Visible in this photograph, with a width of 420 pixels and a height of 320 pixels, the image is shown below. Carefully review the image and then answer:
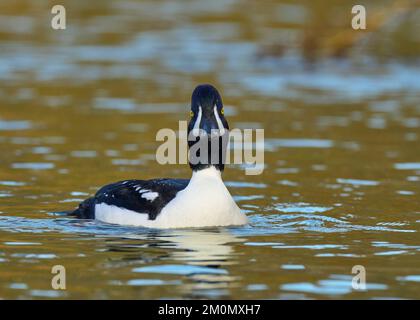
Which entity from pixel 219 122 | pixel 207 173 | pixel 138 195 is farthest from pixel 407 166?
pixel 138 195

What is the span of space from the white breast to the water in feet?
0.62

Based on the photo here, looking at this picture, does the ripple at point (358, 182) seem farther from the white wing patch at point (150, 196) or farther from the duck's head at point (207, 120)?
the white wing patch at point (150, 196)

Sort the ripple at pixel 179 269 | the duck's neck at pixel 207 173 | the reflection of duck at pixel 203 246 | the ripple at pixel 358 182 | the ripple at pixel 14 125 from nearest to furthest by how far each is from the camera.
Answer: the ripple at pixel 179 269 → the reflection of duck at pixel 203 246 → the duck's neck at pixel 207 173 → the ripple at pixel 358 182 → the ripple at pixel 14 125

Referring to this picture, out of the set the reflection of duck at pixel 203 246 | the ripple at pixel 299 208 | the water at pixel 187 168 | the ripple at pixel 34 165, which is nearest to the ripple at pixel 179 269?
the water at pixel 187 168

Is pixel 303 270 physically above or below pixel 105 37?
below

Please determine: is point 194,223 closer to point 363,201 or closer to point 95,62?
point 363,201

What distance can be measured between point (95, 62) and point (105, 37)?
396 cm

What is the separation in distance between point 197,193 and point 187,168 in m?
5.91

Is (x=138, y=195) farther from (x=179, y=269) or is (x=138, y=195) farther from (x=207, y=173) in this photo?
(x=179, y=269)

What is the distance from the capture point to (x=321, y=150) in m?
21.3

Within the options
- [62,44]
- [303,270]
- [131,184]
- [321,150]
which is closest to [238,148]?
[321,150]

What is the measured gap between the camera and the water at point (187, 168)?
1265 centimetres

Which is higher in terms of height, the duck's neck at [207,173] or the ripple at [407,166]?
the duck's neck at [207,173]

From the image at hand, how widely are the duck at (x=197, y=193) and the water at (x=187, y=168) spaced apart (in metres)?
0.21
